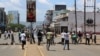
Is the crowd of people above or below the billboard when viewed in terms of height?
below

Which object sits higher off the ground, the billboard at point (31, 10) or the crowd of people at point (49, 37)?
the billboard at point (31, 10)

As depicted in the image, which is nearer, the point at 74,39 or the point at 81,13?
the point at 74,39

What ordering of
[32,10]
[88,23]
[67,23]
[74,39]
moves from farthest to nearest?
[67,23]
[88,23]
[32,10]
[74,39]

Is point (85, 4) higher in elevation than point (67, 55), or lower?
higher

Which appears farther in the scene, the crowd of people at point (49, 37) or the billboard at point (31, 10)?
the billboard at point (31, 10)

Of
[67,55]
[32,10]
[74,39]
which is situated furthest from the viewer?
[32,10]

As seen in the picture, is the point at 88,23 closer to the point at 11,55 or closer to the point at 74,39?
the point at 74,39

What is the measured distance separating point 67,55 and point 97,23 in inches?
4083

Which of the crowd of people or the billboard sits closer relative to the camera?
the crowd of people

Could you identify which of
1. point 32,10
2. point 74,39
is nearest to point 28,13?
point 32,10

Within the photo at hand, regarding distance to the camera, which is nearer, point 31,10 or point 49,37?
point 49,37

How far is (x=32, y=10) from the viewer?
2190 inches

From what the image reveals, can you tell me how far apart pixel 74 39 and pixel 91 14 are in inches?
3269

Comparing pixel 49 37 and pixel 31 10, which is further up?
pixel 31 10
